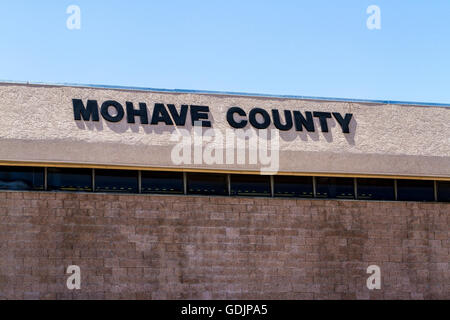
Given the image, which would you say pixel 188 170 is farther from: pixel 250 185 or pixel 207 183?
pixel 250 185

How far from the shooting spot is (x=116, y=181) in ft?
61.6

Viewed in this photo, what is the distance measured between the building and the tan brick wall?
3cm

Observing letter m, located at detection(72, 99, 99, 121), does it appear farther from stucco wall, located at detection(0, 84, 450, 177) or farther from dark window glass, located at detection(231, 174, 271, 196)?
dark window glass, located at detection(231, 174, 271, 196)

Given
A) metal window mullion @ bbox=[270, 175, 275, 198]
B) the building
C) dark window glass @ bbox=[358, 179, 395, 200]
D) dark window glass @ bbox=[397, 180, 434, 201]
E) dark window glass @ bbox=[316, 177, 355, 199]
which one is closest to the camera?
the building

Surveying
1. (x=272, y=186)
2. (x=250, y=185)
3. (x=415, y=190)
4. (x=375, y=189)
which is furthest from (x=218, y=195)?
(x=415, y=190)

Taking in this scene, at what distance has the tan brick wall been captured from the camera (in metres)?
18.0

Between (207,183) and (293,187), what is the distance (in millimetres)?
2193

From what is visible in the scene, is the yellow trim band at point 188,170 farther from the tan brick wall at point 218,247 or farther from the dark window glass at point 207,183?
the tan brick wall at point 218,247

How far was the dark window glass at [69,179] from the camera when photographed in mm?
18438

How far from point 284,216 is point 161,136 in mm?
3616

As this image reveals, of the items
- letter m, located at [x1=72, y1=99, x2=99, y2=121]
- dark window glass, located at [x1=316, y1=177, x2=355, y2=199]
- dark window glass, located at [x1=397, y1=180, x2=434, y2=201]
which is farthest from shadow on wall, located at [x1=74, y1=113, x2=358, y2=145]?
dark window glass, located at [x1=397, y1=180, x2=434, y2=201]

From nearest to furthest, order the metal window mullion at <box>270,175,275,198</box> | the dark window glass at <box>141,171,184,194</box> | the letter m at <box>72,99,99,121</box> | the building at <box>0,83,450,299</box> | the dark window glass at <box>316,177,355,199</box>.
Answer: the building at <box>0,83,450,299</box>
the letter m at <box>72,99,99,121</box>
the dark window glass at <box>141,171,184,194</box>
the metal window mullion at <box>270,175,275,198</box>
the dark window glass at <box>316,177,355,199</box>
